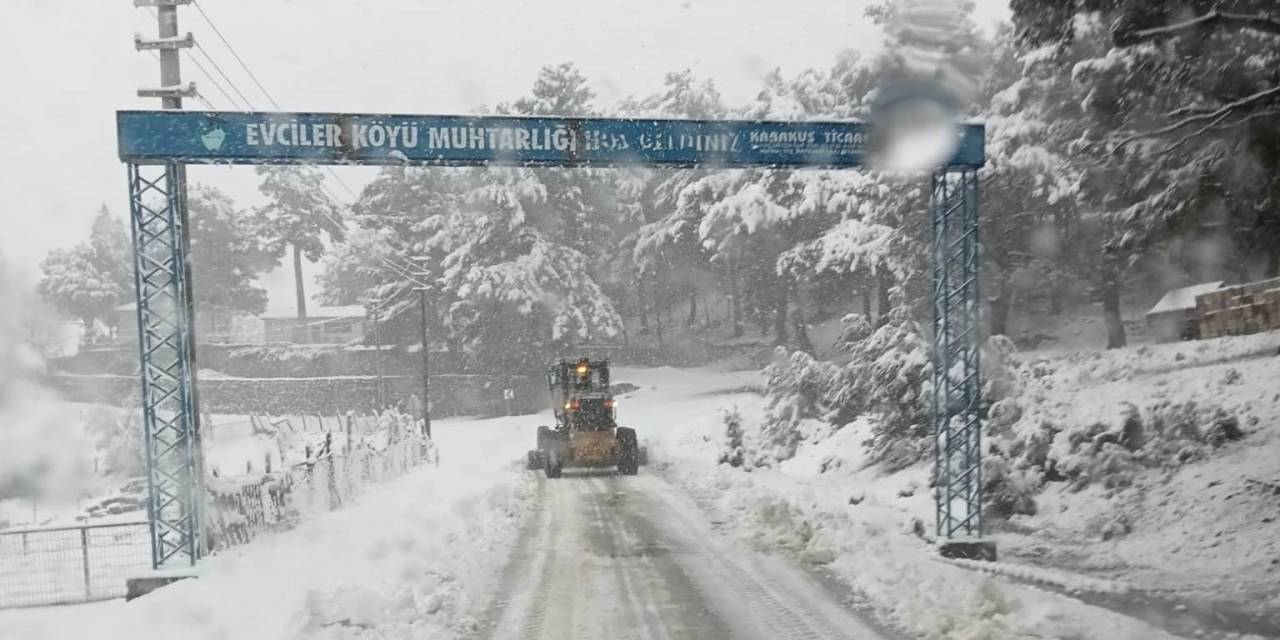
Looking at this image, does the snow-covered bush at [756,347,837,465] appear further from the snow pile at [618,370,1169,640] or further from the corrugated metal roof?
the corrugated metal roof

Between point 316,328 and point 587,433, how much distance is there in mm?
44032

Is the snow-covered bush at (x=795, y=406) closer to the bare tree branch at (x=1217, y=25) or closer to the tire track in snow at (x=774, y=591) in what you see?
the tire track in snow at (x=774, y=591)

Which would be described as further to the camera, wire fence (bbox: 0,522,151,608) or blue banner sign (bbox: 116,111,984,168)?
wire fence (bbox: 0,522,151,608)

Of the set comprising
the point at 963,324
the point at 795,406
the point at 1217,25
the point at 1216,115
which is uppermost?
the point at 1217,25

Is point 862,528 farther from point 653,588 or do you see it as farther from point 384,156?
point 384,156

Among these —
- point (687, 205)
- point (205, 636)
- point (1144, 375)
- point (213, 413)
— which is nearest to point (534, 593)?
point (205, 636)

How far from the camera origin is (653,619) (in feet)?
30.2

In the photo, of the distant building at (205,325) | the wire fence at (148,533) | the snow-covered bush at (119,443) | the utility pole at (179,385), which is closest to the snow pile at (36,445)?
the snow-covered bush at (119,443)

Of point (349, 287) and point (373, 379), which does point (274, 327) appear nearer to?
point (349, 287)

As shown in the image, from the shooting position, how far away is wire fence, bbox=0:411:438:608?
46.7ft

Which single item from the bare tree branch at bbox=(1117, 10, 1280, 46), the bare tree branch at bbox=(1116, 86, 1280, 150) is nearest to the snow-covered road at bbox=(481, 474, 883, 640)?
the bare tree branch at bbox=(1116, 86, 1280, 150)

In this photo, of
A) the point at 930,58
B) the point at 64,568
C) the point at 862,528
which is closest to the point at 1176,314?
the point at 930,58

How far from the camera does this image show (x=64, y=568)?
16609 mm

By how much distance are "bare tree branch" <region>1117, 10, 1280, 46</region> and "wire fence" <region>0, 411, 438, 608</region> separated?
13.5m
